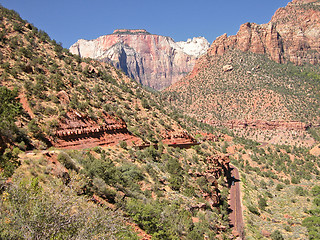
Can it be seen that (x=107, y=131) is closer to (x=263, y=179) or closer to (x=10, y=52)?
(x=10, y=52)

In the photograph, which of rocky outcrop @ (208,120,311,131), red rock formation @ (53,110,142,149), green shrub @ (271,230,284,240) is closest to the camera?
red rock formation @ (53,110,142,149)

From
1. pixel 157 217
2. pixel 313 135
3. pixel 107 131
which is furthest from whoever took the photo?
pixel 313 135

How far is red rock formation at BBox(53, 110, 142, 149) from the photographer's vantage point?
20.0 m

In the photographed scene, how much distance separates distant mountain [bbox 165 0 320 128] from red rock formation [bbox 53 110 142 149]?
62.8m

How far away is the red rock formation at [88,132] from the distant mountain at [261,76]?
6285 centimetres

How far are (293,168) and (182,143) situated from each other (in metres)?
34.8

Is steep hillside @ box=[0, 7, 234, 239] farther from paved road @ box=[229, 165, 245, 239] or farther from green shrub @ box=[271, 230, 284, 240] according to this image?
green shrub @ box=[271, 230, 284, 240]

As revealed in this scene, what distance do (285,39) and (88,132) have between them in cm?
12615

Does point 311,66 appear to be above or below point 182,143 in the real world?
above

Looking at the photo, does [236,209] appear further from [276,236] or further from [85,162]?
[85,162]

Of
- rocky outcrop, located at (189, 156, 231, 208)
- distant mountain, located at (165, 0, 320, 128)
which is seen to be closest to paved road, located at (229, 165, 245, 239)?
rocky outcrop, located at (189, 156, 231, 208)

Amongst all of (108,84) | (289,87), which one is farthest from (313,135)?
(108,84)

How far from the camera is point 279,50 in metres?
109

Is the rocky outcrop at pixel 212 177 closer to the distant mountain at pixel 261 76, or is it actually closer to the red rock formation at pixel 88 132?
the red rock formation at pixel 88 132
